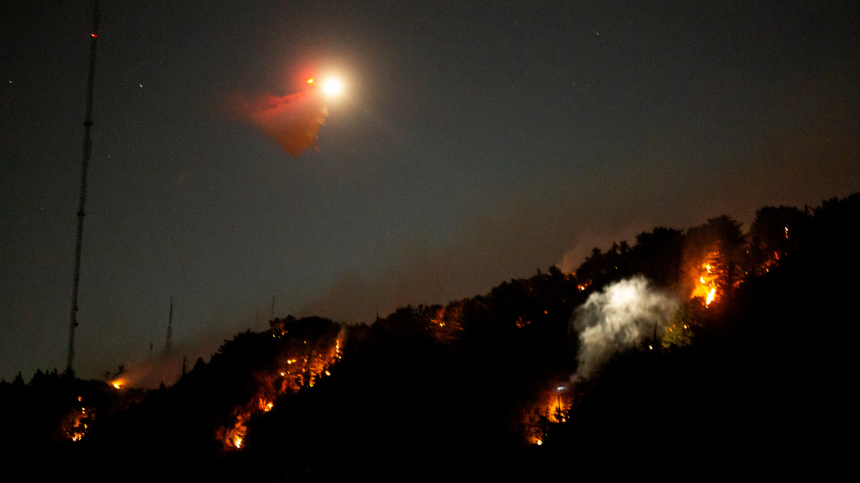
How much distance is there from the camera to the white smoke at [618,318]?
24.5 meters

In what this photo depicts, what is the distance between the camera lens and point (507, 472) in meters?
21.1

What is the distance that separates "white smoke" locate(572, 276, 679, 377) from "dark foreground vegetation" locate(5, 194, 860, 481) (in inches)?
21.5

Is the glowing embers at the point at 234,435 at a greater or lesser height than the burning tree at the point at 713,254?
lesser

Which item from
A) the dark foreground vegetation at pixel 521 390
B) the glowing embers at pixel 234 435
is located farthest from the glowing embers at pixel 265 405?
the glowing embers at pixel 234 435

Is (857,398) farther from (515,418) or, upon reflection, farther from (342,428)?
(342,428)

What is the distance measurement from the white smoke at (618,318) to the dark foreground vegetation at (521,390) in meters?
0.55

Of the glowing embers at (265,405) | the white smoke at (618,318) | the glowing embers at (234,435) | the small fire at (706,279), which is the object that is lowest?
the glowing embers at (234,435)

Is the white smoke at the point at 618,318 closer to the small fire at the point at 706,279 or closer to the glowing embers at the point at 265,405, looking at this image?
the small fire at the point at 706,279

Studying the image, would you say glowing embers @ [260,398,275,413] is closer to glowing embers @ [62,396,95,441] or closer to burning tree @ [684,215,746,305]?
glowing embers @ [62,396,95,441]

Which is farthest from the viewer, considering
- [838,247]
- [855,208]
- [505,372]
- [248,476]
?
[248,476]

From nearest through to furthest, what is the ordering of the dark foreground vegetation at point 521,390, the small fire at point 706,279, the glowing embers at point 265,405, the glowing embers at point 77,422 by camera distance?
the dark foreground vegetation at point 521,390, the small fire at point 706,279, the glowing embers at point 265,405, the glowing embers at point 77,422

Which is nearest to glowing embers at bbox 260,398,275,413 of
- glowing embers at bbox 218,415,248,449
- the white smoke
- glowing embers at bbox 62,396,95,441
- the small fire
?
glowing embers at bbox 218,415,248,449

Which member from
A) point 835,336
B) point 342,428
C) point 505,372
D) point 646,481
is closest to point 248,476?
point 342,428

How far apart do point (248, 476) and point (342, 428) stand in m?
6.22
